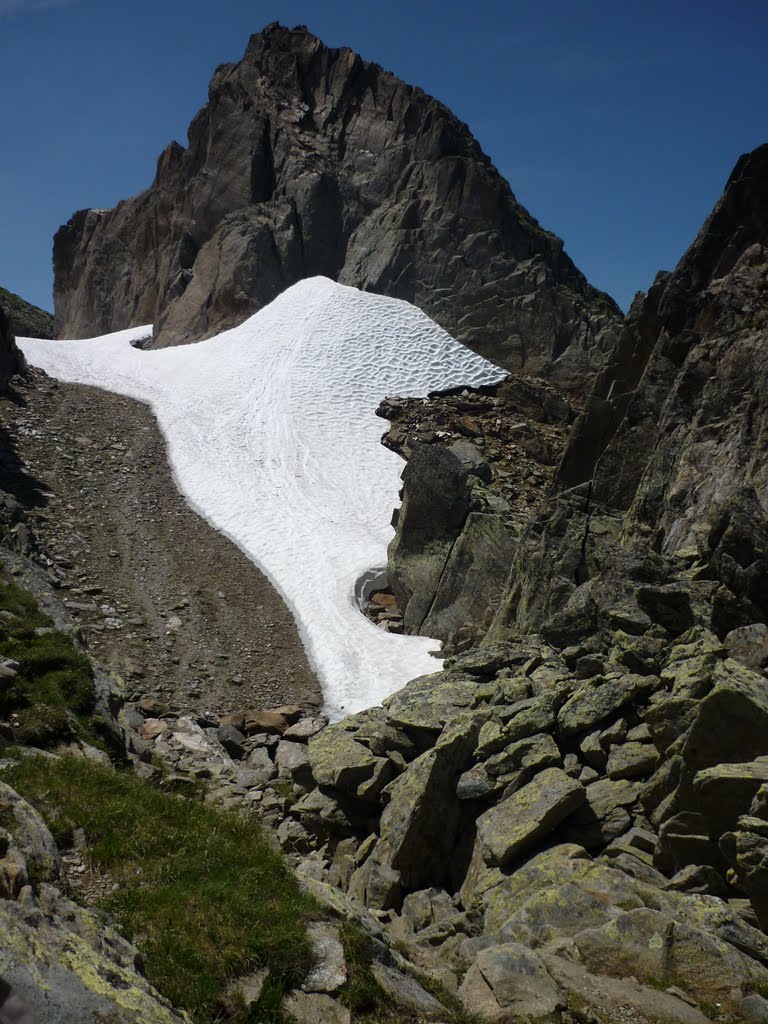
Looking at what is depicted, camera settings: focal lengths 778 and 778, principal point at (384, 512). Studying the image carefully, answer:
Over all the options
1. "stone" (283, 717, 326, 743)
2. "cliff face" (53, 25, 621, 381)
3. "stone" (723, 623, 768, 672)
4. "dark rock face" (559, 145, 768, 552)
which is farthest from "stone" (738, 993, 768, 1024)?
"cliff face" (53, 25, 621, 381)

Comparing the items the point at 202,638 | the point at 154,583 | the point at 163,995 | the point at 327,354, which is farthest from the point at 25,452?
the point at 163,995

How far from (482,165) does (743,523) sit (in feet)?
166

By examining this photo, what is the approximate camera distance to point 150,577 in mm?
26000

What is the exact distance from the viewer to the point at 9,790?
7.84m

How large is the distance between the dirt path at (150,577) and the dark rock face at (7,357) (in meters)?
1.04

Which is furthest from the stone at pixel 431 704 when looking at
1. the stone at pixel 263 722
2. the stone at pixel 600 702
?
the stone at pixel 263 722

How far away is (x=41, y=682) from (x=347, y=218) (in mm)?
53062

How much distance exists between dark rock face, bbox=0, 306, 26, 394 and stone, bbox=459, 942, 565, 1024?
36.2m

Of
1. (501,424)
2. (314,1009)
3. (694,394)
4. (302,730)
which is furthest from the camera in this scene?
(501,424)

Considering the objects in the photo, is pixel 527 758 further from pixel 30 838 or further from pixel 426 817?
pixel 30 838

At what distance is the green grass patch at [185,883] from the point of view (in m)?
6.77

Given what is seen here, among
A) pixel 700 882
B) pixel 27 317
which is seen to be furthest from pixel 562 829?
pixel 27 317

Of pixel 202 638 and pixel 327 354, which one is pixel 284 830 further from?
pixel 327 354

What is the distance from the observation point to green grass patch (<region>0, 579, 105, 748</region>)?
467 inches
